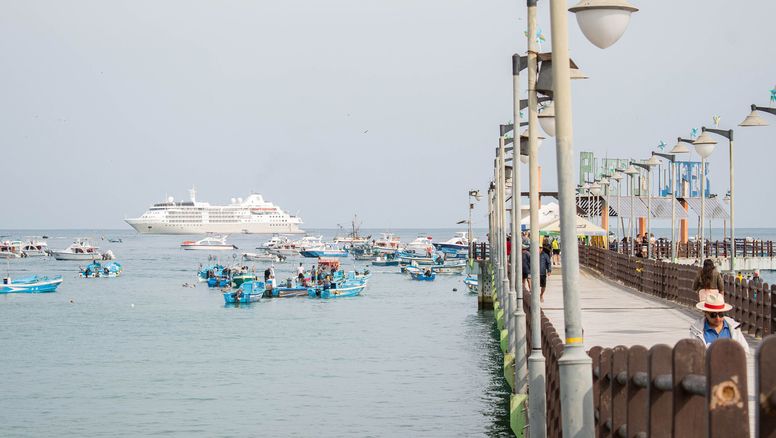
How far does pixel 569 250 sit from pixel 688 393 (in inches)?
106

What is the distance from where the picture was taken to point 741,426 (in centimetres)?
466

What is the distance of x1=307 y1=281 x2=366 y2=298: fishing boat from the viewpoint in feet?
265

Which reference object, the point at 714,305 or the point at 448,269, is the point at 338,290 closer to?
the point at 448,269

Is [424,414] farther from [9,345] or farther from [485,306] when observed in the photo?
[485,306]

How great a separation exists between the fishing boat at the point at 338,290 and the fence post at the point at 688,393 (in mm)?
75313

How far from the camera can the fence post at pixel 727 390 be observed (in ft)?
15.0

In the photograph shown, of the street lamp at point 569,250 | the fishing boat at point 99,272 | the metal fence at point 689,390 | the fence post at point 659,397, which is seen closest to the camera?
the metal fence at point 689,390

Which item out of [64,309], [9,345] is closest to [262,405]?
[9,345]

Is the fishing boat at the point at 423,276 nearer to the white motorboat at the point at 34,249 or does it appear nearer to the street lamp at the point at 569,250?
the white motorboat at the point at 34,249

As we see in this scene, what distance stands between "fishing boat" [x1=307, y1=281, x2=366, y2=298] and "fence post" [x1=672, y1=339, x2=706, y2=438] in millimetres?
75313

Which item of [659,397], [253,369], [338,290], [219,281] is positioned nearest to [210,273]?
[219,281]

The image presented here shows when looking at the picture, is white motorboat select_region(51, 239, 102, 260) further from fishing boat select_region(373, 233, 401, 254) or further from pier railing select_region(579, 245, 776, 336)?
pier railing select_region(579, 245, 776, 336)

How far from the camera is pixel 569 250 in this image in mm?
8023

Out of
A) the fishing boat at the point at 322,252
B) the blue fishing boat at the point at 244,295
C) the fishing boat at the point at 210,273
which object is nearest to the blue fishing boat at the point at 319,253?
the fishing boat at the point at 322,252
